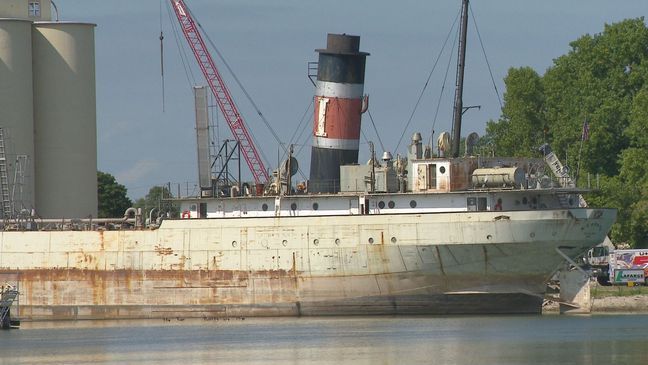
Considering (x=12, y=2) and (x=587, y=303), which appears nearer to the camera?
(x=587, y=303)

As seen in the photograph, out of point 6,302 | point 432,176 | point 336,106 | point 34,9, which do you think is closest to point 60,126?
point 34,9

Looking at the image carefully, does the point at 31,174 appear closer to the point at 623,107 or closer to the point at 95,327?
the point at 95,327

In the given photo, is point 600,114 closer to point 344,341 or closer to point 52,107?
point 52,107

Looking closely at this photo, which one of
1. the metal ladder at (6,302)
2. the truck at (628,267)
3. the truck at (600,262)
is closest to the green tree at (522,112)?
the truck at (600,262)

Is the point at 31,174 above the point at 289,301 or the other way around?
above

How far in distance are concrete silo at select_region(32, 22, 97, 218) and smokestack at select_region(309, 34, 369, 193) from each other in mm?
13769

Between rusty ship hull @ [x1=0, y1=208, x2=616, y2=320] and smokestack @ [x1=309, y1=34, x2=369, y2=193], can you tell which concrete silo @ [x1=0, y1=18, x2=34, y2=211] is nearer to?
rusty ship hull @ [x1=0, y1=208, x2=616, y2=320]

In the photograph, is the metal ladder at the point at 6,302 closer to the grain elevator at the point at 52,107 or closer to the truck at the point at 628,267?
the grain elevator at the point at 52,107

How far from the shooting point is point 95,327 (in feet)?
225

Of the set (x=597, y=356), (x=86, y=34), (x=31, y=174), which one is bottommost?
(x=597, y=356)

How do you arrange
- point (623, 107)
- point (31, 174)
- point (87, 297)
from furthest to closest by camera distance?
point (623, 107) → point (31, 174) → point (87, 297)

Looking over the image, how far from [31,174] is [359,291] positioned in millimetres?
18175

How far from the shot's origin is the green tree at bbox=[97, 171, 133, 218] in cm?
11044

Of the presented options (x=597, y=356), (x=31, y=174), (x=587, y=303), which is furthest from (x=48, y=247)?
(x=597, y=356)
